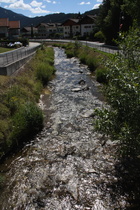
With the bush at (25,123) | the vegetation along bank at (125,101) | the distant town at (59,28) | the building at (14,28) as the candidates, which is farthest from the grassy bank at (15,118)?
the building at (14,28)

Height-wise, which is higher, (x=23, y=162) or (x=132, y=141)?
(x=132, y=141)

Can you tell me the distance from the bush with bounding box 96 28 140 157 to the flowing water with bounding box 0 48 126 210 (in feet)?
5.74

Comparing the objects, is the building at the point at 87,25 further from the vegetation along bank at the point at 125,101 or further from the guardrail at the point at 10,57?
the vegetation along bank at the point at 125,101

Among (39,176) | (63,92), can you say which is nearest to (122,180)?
(39,176)

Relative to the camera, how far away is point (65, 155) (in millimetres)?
8898

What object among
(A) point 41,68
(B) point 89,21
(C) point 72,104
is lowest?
(C) point 72,104

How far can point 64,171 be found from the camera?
7.86m

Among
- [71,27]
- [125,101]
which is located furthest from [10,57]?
[71,27]

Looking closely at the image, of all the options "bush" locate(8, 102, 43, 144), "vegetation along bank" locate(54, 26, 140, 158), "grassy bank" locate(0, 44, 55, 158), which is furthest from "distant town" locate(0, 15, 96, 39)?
"vegetation along bank" locate(54, 26, 140, 158)

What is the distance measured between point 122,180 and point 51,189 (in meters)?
2.77

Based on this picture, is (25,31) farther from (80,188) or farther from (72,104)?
(80,188)

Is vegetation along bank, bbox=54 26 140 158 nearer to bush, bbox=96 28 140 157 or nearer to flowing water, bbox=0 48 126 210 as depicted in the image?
bush, bbox=96 28 140 157

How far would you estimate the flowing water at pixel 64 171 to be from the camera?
254 inches

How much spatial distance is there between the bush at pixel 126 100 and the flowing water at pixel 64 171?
175 cm
